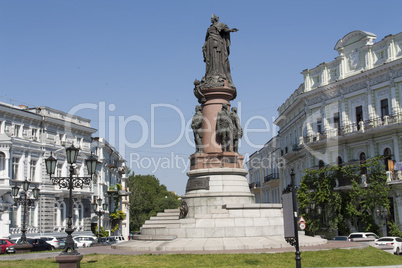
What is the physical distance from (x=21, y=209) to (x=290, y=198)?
40582 mm

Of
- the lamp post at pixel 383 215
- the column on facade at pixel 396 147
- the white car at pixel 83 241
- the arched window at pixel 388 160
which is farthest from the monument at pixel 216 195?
the column on facade at pixel 396 147

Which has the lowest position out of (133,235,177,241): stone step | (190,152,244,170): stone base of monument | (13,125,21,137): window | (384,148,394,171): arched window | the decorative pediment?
(133,235,177,241): stone step

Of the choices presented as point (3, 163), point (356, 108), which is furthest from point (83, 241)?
point (356, 108)

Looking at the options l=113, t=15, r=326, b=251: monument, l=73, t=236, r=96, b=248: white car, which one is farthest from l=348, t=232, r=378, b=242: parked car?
l=73, t=236, r=96, b=248: white car

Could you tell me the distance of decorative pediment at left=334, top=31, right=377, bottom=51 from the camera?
47.2 metres

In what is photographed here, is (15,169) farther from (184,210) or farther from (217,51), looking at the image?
(184,210)

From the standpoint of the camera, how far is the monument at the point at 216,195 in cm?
2270

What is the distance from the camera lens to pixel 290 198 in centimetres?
1407

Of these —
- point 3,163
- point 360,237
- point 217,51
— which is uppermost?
point 217,51

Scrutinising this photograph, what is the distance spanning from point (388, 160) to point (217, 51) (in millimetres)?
21579

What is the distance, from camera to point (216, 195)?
25797mm

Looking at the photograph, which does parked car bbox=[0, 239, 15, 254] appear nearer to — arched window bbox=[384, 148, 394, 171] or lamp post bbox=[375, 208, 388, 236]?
lamp post bbox=[375, 208, 388, 236]

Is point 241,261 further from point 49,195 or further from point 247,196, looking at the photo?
point 49,195

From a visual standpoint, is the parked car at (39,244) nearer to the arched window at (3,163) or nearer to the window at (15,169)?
the arched window at (3,163)
